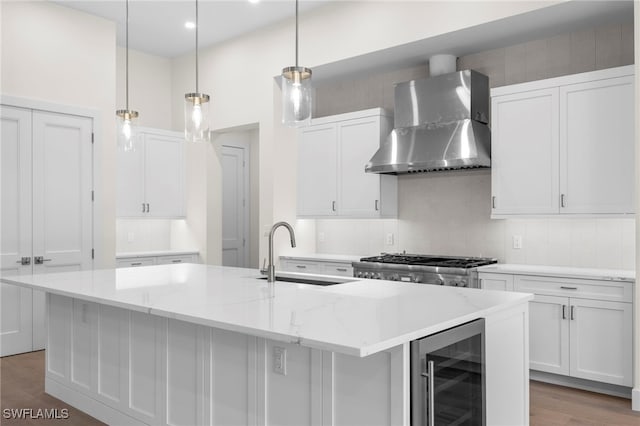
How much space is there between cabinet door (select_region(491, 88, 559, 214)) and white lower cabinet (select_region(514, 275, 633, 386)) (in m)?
0.64

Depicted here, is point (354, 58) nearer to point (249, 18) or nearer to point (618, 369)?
point (249, 18)

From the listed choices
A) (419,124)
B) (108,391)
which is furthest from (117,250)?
(419,124)

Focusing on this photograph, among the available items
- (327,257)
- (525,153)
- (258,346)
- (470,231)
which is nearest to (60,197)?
(327,257)

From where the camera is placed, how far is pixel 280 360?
2.27m

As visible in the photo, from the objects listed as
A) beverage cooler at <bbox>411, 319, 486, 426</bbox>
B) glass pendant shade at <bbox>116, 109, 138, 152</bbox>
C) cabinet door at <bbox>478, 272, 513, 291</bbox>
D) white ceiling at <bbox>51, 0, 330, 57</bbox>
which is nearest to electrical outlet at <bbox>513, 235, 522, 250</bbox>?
cabinet door at <bbox>478, 272, 513, 291</bbox>

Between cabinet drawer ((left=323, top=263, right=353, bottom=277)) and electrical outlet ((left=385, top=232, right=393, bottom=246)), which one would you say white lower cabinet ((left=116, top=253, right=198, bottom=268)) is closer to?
cabinet drawer ((left=323, top=263, right=353, bottom=277))

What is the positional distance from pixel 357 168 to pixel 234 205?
314cm

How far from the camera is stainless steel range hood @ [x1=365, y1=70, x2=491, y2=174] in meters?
4.46

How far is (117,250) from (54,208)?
4.19 ft

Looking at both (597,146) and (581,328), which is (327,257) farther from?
(597,146)

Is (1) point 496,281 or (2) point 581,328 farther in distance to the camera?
(1) point 496,281

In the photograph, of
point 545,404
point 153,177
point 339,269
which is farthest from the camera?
point 153,177

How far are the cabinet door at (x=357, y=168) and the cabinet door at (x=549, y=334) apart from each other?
1842 millimetres

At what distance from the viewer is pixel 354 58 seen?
202 inches
